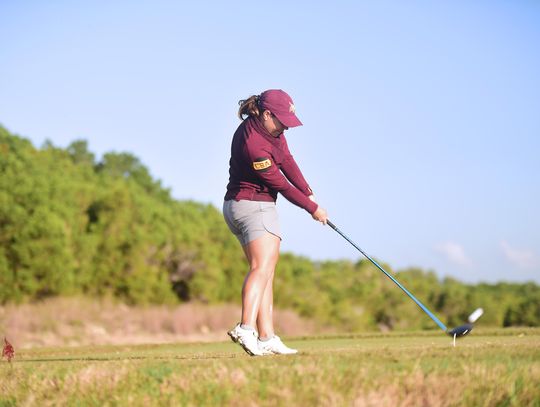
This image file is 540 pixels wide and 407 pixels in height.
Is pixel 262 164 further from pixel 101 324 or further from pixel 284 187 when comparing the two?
pixel 101 324

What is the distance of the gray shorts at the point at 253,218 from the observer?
7758 mm

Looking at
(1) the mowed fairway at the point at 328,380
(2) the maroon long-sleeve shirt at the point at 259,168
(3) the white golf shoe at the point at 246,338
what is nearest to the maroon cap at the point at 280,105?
(2) the maroon long-sleeve shirt at the point at 259,168

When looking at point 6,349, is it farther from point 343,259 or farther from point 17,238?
point 343,259

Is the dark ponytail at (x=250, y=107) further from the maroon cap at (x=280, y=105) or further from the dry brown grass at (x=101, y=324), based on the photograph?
the dry brown grass at (x=101, y=324)

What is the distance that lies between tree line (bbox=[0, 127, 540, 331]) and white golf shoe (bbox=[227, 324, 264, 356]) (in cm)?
3669

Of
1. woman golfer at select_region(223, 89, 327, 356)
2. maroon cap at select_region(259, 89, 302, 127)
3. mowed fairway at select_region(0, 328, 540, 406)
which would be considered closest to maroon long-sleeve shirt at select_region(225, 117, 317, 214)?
woman golfer at select_region(223, 89, 327, 356)

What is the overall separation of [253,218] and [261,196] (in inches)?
9.7

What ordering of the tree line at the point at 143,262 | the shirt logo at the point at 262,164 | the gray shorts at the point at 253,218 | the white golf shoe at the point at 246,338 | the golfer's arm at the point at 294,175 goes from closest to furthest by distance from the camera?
the white golf shoe at the point at 246,338, the shirt logo at the point at 262,164, the gray shorts at the point at 253,218, the golfer's arm at the point at 294,175, the tree line at the point at 143,262

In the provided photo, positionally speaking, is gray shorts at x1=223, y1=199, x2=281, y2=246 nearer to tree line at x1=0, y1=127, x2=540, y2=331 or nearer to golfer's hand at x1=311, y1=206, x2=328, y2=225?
golfer's hand at x1=311, y1=206, x2=328, y2=225

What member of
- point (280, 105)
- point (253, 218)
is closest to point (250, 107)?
point (280, 105)

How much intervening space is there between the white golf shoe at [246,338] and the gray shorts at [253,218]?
855 millimetres

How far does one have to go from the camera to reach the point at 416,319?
252 feet

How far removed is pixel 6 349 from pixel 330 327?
56948 mm

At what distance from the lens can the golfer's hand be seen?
26.3 ft
